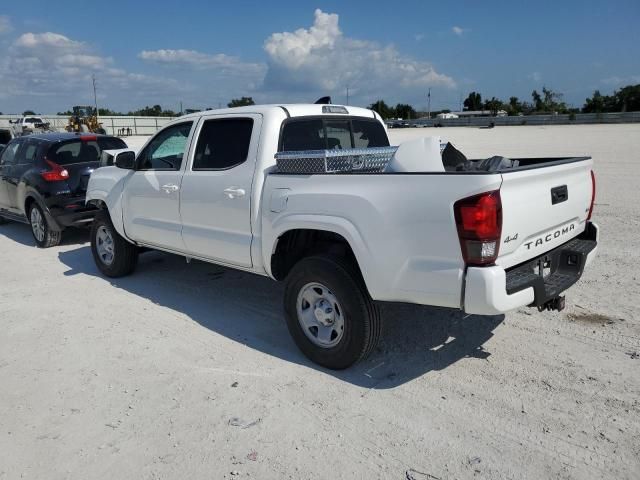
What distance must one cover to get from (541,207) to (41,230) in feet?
25.7

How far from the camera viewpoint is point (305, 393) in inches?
145

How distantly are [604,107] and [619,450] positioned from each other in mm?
81336

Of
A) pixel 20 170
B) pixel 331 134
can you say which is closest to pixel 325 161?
pixel 331 134

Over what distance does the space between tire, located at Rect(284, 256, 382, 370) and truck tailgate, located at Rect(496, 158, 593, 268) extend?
1026 millimetres

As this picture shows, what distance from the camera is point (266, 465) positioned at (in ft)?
9.70

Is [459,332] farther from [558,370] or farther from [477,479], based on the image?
[477,479]

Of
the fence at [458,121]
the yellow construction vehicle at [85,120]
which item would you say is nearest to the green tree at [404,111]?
the fence at [458,121]

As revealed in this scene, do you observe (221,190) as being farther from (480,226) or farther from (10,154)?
(10,154)

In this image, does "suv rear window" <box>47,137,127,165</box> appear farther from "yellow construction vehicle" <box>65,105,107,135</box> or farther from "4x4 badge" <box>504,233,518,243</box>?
"yellow construction vehicle" <box>65,105,107,135</box>

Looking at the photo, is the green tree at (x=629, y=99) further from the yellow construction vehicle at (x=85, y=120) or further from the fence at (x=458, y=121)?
the yellow construction vehicle at (x=85, y=120)

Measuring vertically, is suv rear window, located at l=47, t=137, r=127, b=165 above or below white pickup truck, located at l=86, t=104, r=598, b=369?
above

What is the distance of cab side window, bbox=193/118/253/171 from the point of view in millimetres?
4562

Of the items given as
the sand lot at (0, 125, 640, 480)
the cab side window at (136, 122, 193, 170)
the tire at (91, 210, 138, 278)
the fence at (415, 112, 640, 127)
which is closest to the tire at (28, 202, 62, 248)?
the tire at (91, 210, 138, 278)

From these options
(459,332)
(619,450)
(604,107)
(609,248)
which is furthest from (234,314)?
(604,107)
